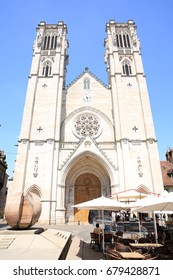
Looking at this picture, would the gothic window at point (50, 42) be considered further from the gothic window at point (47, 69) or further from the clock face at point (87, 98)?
the clock face at point (87, 98)

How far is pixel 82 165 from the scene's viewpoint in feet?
69.4

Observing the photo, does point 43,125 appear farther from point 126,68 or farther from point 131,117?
point 126,68

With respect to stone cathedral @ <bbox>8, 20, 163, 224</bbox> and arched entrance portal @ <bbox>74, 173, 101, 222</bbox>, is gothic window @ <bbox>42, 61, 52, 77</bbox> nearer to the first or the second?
stone cathedral @ <bbox>8, 20, 163, 224</bbox>

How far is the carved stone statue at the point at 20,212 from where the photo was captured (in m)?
7.59

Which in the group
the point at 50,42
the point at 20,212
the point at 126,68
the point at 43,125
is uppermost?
the point at 50,42

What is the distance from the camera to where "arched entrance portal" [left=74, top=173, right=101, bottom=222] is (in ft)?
64.5

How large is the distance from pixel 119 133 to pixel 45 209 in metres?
12.2

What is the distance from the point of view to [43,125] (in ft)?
70.9

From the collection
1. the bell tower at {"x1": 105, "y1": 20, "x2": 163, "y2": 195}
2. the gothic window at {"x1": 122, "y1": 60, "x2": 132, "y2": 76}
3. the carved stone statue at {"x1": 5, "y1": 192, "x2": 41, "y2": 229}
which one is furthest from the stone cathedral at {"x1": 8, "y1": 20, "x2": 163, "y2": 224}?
the carved stone statue at {"x1": 5, "y1": 192, "x2": 41, "y2": 229}

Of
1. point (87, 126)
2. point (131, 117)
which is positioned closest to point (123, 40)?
point (131, 117)

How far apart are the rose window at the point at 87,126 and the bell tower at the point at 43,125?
296 cm

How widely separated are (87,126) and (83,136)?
1703mm
